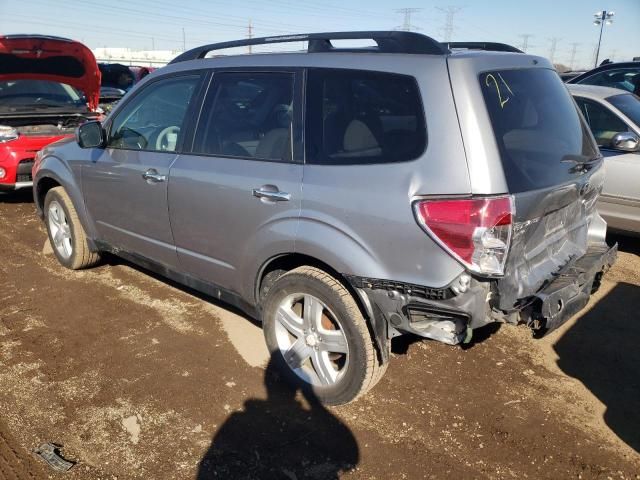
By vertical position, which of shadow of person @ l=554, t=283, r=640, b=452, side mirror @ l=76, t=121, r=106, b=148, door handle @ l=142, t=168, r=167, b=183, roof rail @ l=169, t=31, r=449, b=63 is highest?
roof rail @ l=169, t=31, r=449, b=63

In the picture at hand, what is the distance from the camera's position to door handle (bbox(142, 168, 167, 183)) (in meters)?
3.62

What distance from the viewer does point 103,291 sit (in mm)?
4625

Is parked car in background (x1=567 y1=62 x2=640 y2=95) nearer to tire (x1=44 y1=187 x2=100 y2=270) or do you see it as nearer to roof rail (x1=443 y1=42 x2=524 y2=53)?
roof rail (x1=443 y1=42 x2=524 y2=53)

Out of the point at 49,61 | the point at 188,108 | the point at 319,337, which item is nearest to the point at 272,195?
the point at 319,337

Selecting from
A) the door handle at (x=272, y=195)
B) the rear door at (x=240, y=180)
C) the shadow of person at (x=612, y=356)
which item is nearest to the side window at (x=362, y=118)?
the rear door at (x=240, y=180)

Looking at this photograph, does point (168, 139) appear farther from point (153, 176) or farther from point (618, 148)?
point (618, 148)

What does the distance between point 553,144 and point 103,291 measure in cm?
369

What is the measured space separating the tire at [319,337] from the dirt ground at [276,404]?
145mm

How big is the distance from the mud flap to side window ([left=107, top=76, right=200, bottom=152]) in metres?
2.47

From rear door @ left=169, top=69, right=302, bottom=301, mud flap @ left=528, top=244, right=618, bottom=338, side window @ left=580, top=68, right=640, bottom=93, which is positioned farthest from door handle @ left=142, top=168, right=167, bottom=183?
side window @ left=580, top=68, right=640, bottom=93

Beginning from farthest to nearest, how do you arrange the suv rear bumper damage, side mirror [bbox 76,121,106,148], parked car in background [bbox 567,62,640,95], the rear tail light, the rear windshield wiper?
1. parked car in background [bbox 567,62,640,95]
2. side mirror [bbox 76,121,106,148]
3. the rear windshield wiper
4. the suv rear bumper damage
5. the rear tail light

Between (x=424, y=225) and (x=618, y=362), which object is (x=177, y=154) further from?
(x=618, y=362)

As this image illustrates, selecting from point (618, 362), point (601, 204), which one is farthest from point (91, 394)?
point (601, 204)

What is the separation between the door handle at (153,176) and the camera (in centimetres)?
362
